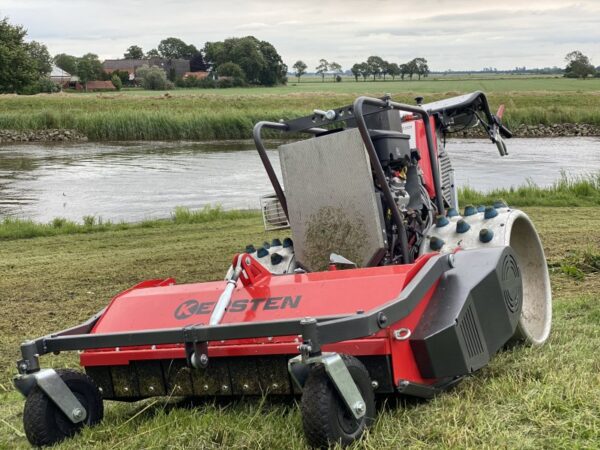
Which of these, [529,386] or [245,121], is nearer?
[529,386]

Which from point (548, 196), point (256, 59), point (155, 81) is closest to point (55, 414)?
point (548, 196)

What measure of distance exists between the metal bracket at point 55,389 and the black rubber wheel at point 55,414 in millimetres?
35

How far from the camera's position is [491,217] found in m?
5.53

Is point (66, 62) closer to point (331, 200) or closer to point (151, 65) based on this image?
point (151, 65)

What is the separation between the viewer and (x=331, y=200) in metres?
5.30

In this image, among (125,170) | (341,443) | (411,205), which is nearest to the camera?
(341,443)

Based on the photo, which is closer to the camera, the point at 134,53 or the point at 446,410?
the point at 446,410

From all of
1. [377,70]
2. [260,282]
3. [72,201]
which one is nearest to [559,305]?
[260,282]

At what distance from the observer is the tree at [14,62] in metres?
57.7

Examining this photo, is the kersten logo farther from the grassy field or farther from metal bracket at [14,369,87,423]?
the grassy field

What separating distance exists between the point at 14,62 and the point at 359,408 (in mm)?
59098

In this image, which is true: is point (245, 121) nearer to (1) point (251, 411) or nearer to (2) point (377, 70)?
(1) point (251, 411)

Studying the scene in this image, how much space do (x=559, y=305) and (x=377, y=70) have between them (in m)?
105

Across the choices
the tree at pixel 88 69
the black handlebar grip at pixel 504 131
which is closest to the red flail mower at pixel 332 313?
the black handlebar grip at pixel 504 131
